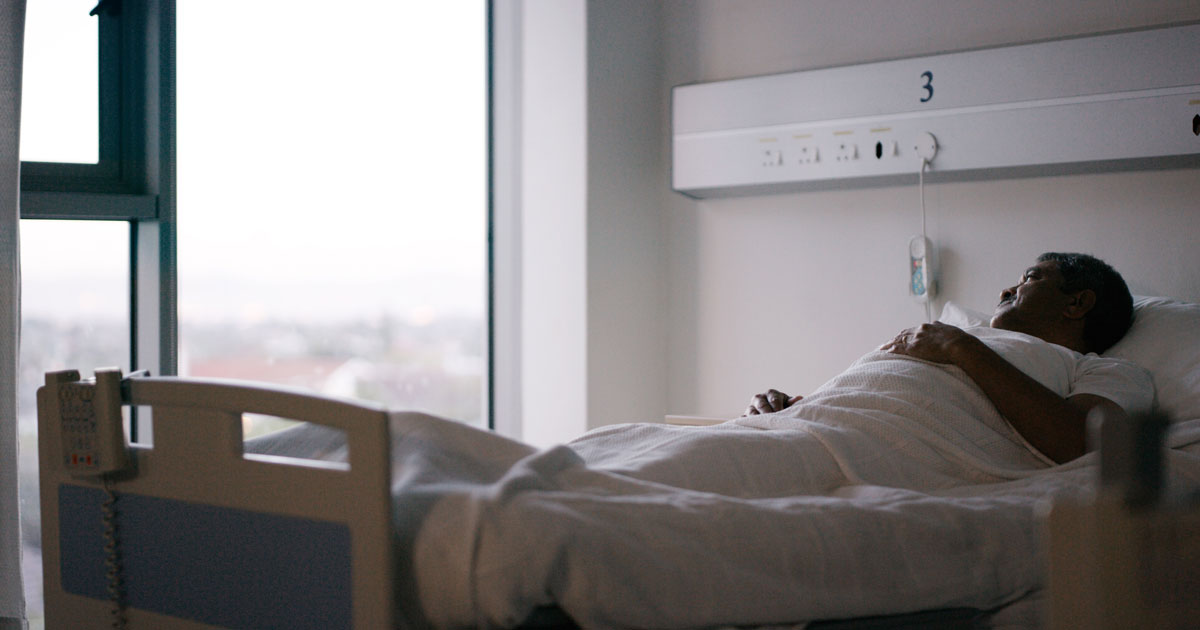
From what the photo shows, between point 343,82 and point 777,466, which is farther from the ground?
point 343,82

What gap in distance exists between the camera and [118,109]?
6.82 feet

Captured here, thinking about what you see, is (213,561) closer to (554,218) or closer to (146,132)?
(146,132)

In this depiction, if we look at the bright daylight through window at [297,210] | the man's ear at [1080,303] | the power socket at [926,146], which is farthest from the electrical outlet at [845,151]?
the bright daylight through window at [297,210]

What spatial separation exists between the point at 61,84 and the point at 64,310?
1.54 feet

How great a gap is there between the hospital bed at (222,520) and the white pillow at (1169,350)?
81cm

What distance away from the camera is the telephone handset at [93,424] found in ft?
3.67

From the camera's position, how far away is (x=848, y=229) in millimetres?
2609

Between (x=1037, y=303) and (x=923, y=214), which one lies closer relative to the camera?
(x=1037, y=303)

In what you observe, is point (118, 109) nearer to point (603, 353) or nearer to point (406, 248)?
point (406, 248)

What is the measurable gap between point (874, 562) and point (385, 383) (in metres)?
1.93

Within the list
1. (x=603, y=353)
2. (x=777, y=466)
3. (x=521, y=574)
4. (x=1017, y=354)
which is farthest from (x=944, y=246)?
(x=521, y=574)

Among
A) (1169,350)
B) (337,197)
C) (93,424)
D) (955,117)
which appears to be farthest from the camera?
(337,197)

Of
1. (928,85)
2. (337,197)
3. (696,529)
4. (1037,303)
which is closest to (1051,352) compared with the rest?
(1037,303)

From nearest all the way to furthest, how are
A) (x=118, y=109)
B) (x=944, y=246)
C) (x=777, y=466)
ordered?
1. (x=777, y=466)
2. (x=118, y=109)
3. (x=944, y=246)
